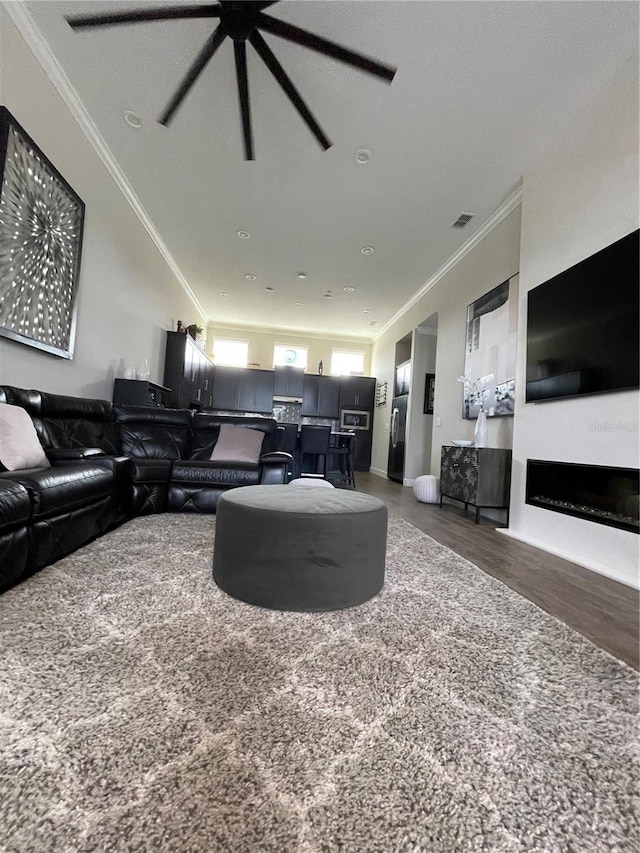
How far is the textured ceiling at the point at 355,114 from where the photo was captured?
214 cm

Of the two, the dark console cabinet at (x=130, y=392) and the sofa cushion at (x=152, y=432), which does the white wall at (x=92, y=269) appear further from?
the sofa cushion at (x=152, y=432)

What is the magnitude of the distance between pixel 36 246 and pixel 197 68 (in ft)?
5.18

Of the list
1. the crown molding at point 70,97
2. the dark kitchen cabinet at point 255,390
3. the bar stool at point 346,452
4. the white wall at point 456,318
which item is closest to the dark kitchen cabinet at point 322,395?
the dark kitchen cabinet at point 255,390

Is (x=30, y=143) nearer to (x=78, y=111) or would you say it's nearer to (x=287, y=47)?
(x=78, y=111)

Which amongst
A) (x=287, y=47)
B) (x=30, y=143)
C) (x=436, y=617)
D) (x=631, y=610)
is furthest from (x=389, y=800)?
(x=30, y=143)

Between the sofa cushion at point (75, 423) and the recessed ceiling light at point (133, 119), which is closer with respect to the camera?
the sofa cushion at point (75, 423)

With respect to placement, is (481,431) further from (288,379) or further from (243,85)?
(288,379)

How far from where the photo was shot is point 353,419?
823cm

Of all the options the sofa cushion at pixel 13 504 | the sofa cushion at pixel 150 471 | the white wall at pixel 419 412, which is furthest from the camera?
the white wall at pixel 419 412

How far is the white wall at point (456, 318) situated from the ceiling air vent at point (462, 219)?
0.94 feet

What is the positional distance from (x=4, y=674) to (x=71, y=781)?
1.60 feet

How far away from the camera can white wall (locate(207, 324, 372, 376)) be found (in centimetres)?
838

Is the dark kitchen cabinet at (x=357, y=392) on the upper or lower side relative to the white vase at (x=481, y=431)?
upper

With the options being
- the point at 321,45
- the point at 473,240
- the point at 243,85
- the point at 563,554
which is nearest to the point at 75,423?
the point at 243,85
